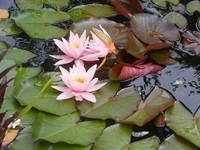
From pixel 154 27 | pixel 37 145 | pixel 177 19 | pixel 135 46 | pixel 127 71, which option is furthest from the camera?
pixel 177 19

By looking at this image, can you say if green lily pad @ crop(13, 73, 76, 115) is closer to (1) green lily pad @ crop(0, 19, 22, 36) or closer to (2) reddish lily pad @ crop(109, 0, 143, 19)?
(1) green lily pad @ crop(0, 19, 22, 36)

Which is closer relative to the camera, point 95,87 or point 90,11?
point 95,87

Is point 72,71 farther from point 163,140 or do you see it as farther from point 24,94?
point 163,140

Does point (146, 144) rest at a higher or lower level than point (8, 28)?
lower

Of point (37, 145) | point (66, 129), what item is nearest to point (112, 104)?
point (66, 129)

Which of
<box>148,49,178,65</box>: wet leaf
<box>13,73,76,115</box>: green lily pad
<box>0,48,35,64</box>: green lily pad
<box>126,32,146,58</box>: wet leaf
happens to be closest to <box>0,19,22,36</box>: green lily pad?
<box>0,48,35,64</box>: green lily pad

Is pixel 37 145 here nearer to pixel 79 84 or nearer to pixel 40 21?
pixel 79 84

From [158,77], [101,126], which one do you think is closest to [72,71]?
[101,126]
